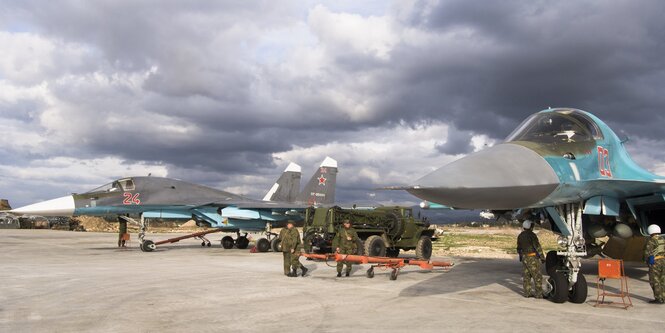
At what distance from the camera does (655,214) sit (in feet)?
31.7

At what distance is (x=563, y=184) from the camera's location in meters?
6.53

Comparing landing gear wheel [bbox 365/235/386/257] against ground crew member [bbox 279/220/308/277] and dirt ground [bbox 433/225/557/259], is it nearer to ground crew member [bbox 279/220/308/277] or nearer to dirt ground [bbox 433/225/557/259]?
dirt ground [bbox 433/225/557/259]

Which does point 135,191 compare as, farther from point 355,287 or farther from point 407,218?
point 355,287

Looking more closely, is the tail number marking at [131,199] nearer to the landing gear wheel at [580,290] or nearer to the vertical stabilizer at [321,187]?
the vertical stabilizer at [321,187]

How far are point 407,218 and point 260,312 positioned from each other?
33.6 ft

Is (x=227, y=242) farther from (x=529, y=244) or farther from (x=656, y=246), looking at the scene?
(x=656, y=246)

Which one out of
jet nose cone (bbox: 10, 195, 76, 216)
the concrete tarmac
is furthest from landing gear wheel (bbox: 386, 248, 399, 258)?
jet nose cone (bbox: 10, 195, 76, 216)

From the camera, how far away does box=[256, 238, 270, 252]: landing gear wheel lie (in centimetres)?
1958

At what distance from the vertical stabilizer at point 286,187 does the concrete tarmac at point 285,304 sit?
1502 centimetres

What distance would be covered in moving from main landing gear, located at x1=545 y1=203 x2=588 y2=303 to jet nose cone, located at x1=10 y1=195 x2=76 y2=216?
16.8 m

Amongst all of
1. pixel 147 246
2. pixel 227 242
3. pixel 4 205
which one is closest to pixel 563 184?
pixel 147 246

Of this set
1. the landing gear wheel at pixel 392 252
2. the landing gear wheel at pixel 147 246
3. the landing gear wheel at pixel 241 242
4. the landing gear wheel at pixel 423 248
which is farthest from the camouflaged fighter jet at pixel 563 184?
the landing gear wheel at pixel 147 246

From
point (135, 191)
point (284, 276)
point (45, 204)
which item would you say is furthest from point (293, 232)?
point (45, 204)

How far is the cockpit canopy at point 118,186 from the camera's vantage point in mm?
18750
